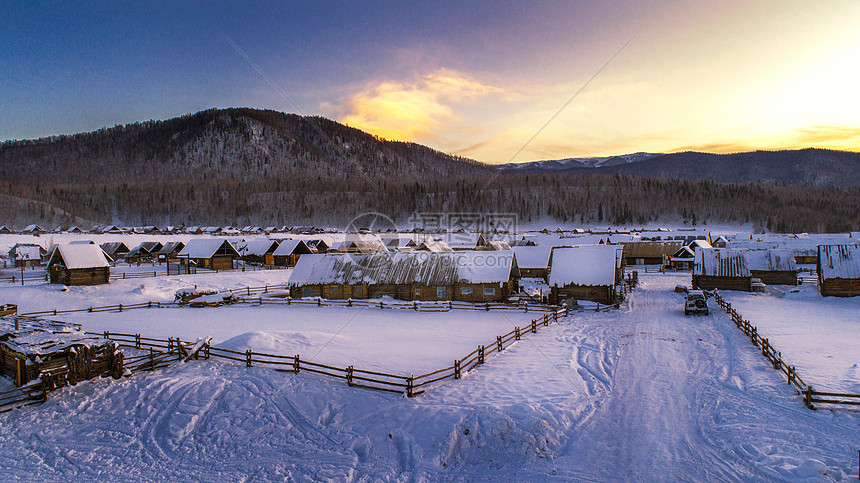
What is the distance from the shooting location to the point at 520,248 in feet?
180

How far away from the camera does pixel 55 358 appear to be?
54.2ft

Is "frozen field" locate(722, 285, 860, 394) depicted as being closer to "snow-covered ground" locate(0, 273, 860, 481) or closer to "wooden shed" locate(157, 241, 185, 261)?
"snow-covered ground" locate(0, 273, 860, 481)

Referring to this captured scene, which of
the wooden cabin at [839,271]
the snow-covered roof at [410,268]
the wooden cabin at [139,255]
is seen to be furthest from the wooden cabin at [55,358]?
the wooden cabin at [139,255]

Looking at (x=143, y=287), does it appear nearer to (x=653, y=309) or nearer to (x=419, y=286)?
(x=419, y=286)

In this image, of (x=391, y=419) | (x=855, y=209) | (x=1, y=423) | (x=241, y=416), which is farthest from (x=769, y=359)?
(x=855, y=209)

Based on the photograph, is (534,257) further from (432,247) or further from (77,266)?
(77,266)

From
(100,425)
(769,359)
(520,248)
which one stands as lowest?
(100,425)

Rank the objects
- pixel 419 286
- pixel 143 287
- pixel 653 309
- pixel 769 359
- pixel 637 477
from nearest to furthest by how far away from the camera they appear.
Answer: pixel 637 477 → pixel 769 359 → pixel 653 309 → pixel 419 286 → pixel 143 287

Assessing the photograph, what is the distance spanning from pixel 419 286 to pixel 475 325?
30.1 ft

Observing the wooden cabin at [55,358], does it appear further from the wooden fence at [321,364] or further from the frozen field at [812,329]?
the frozen field at [812,329]

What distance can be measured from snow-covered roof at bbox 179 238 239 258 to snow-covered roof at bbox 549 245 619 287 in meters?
45.2

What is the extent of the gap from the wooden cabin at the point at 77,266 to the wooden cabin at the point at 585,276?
44018mm

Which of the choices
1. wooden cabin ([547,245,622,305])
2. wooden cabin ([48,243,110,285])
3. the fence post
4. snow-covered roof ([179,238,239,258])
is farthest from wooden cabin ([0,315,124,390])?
snow-covered roof ([179,238,239,258])

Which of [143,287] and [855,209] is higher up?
[855,209]
